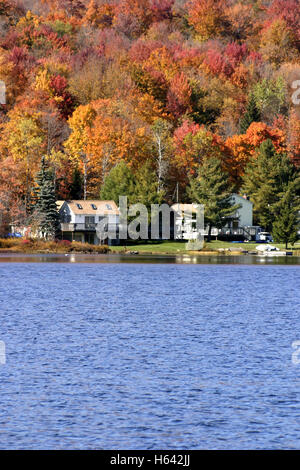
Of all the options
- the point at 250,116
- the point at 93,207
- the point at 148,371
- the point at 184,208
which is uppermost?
the point at 250,116

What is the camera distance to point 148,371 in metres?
31.1

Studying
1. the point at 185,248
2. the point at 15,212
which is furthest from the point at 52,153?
the point at 185,248

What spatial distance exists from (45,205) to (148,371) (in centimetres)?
8824

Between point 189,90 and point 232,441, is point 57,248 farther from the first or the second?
point 232,441

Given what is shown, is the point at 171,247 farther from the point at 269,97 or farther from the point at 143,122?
the point at 269,97

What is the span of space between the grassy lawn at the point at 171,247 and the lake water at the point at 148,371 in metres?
54.5

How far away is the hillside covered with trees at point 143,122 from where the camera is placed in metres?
131

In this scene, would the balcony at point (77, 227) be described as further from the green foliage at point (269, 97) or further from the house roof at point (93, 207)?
the green foliage at point (269, 97)

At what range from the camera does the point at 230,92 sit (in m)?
176

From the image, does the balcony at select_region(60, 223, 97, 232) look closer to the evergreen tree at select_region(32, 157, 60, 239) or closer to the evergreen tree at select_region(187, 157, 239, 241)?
the evergreen tree at select_region(32, 157, 60, 239)

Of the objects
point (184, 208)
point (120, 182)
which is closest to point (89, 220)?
point (120, 182)

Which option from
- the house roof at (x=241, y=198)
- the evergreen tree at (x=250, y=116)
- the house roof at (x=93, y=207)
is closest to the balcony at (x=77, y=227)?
the house roof at (x=93, y=207)

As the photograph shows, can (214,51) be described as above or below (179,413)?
above

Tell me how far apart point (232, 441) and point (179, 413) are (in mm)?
2972
